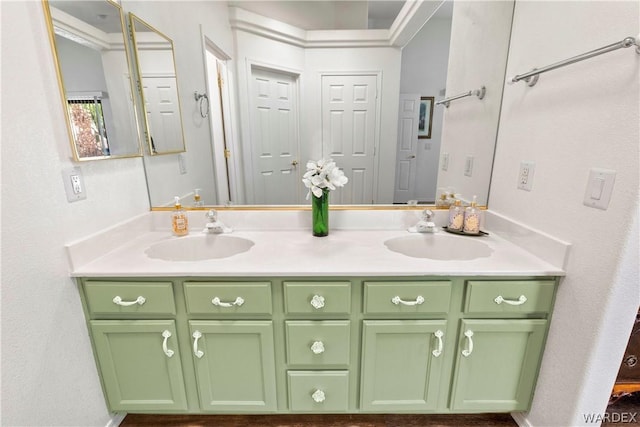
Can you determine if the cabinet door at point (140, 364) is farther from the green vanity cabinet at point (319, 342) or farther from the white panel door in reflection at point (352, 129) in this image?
the white panel door in reflection at point (352, 129)

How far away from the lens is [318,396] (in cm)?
121

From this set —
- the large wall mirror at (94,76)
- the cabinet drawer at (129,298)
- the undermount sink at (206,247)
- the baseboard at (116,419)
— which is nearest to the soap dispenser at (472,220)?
the undermount sink at (206,247)

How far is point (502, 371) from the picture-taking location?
1.20 m

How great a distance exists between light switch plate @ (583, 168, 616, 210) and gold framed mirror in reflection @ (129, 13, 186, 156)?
71.3 inches

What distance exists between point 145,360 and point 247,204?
848 millimetres

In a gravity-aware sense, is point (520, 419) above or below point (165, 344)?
below

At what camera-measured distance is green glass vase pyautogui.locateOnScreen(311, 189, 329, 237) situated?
141 cm

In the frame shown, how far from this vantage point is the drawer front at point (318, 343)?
1.14m

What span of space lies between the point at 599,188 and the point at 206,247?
1646 mm

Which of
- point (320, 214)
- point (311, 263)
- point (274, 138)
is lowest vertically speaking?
point (311, 263)

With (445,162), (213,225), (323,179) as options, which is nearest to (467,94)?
(445,162)

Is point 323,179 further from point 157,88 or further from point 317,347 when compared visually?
point 157,88

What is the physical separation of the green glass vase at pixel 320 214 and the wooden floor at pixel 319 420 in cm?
91

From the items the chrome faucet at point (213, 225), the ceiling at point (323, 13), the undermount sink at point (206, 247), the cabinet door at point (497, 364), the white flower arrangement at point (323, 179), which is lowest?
the cabinet door at point (497, 364)
